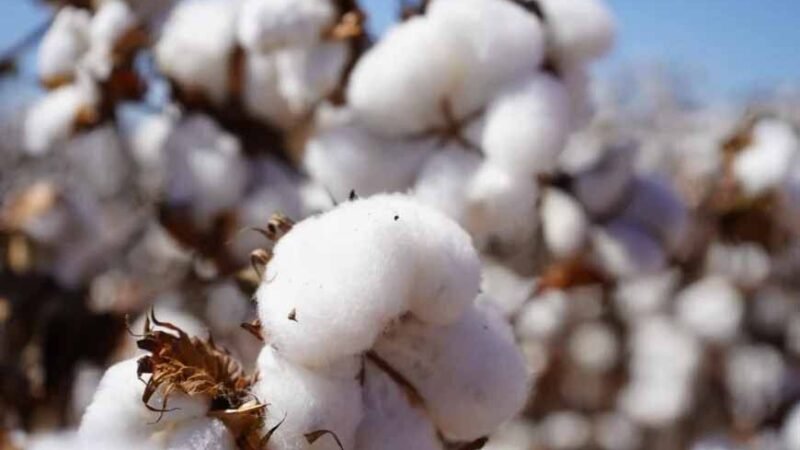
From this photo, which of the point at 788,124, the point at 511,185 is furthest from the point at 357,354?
the point at 788,124

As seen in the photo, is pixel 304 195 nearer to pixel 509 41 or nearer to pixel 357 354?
pixel 509 41

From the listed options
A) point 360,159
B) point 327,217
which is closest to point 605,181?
point 360,159

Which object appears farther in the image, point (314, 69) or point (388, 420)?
point (314, 69)

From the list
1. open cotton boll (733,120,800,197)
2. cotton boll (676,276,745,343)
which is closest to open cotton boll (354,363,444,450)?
open cotton boll (733,120,800,197)

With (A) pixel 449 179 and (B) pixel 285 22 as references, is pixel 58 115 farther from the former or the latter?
(A) pixel 449 179

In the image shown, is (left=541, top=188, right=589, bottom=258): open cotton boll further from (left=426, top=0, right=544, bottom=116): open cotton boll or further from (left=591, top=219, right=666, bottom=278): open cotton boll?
(left=426, top=0, right=544, bottom=116): open cotton boll

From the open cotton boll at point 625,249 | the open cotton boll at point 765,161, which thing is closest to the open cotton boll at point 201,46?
the open cotton boll at point 625,249
